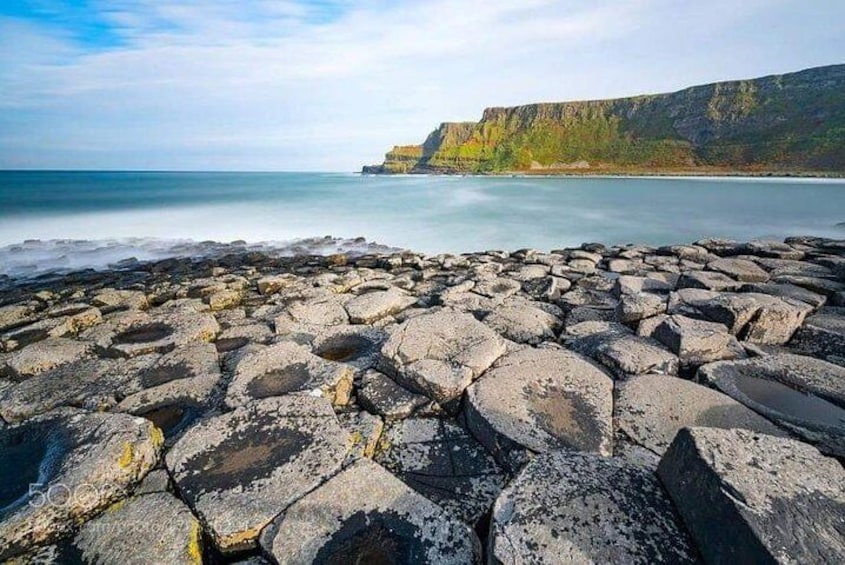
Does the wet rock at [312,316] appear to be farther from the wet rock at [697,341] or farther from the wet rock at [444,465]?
the wet rock at [697,341]

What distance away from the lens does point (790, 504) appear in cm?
137

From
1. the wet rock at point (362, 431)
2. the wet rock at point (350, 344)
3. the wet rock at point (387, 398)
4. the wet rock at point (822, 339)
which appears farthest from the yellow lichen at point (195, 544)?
the wet rock at point (822, 339)

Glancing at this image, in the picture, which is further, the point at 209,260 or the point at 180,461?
the point at 209,260

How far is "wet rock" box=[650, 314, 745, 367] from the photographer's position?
10.1 ft

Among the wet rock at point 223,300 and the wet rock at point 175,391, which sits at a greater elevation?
the wet rock at point 175,391

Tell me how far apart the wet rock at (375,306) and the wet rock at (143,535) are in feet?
8.99

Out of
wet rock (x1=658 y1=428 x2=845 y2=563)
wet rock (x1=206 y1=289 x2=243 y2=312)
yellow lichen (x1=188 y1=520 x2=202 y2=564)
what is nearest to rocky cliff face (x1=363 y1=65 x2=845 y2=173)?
wet rock (x1=658 y1=428 x2=845 y2=563)

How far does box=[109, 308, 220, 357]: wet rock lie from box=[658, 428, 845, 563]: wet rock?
13.9 feet

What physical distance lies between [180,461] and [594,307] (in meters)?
4.26

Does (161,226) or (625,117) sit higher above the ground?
(625,117)

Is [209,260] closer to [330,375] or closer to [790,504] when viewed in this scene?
[330,375]

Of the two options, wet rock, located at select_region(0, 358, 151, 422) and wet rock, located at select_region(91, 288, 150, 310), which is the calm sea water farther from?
wet rock, located at select_region(0, 358, 151, 422)

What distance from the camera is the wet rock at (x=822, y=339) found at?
332 centimetres

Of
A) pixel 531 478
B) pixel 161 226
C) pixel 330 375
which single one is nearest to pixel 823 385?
pixel 531 478
